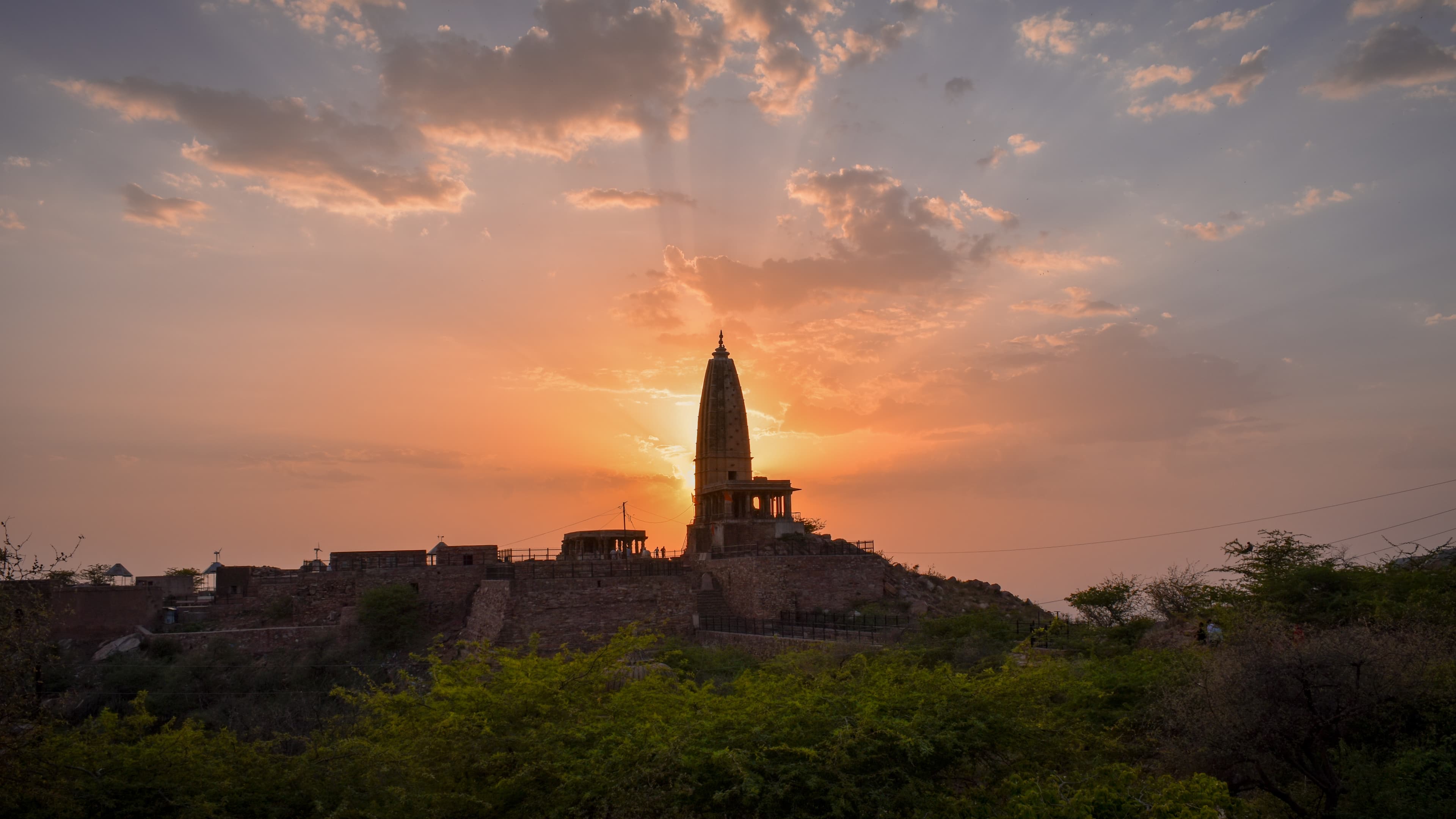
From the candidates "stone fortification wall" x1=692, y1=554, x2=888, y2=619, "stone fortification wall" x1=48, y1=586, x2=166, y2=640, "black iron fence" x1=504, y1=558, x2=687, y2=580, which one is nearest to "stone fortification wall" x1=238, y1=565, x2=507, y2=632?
"stone fortification wall" x1=48, y1=586, x2=166, y2=640

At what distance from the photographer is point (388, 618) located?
128 feet

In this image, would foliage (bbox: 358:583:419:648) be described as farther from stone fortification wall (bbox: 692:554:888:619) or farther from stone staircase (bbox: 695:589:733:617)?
stone fortification wall (bbox: 692:554:888:619)

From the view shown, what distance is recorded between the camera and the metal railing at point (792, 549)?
130 ft

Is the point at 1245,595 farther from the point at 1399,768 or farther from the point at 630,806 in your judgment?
the point at 630,806

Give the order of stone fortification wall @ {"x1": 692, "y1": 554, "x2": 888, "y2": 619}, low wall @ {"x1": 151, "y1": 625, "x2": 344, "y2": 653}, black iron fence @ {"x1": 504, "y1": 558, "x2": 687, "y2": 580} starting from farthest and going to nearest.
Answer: low wall @ {"x1": 151, "y1": 625, "x2": 344, "y2": 653}
black iron fence @ {"x1": 504, "y1": 558, "x2": 687, "y2": 580}
stone fortification wall @ {"x1": 692, "y1": 554, "x2": 888, "y2": 619}

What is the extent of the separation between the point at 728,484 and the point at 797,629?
1811 centimetres

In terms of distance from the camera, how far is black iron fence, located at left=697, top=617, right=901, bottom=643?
1134 inches

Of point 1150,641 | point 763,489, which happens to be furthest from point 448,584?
point 1150,641

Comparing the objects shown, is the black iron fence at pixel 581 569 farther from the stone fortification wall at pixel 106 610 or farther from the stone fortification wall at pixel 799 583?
the stone fortification wall at pixel 106 610

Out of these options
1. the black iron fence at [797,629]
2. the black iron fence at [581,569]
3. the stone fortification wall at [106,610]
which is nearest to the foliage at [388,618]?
the black iron fence at [581,569]

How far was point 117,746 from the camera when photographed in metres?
11.3

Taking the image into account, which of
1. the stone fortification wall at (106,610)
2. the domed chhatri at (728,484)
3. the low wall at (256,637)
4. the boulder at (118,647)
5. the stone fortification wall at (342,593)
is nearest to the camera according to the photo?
the boulder at (118,647)

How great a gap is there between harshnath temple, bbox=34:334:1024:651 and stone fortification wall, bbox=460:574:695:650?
1.9 inches

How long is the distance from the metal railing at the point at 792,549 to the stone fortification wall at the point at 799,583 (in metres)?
0.72
